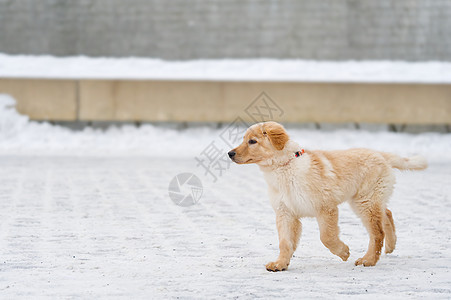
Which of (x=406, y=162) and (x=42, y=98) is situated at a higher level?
(x=406, y=162)

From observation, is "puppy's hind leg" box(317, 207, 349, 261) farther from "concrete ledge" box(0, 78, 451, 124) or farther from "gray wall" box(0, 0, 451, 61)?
"gray wall" box(0, 0, 451, 61)

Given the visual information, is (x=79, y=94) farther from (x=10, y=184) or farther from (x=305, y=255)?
(x=305, y=255)

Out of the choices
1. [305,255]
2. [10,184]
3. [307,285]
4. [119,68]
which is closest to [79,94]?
[119,68]

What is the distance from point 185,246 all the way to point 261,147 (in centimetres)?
129

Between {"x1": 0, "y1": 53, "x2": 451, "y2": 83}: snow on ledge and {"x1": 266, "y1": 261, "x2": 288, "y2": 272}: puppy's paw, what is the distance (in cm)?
1197

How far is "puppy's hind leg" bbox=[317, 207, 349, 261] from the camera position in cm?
559

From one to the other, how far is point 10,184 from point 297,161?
615cm

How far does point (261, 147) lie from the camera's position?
5.72 m

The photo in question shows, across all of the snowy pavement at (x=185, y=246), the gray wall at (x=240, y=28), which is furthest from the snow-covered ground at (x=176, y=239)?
the gray wall at (x=240, y=28)

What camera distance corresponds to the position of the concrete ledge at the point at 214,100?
56.7ft

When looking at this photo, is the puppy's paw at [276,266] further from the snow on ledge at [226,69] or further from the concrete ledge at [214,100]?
the snow on ledge at [226,69]

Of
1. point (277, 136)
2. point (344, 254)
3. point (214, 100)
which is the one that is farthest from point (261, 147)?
point (214, 100)

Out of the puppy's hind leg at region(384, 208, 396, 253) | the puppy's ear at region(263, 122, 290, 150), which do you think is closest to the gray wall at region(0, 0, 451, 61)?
the puppy's hind leg at region(384, 208, 396, 253)

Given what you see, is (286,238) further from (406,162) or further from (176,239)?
(176,239)
